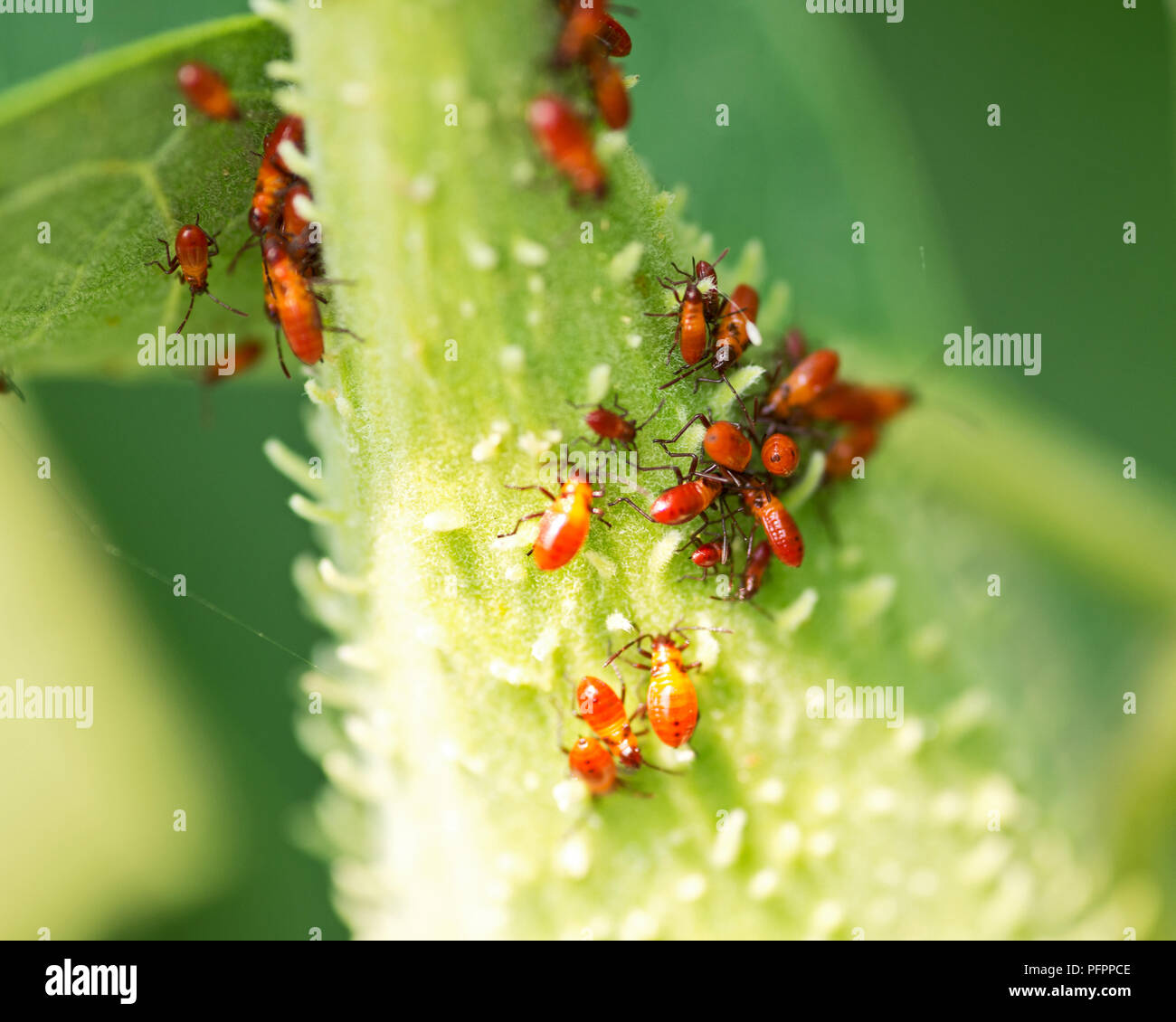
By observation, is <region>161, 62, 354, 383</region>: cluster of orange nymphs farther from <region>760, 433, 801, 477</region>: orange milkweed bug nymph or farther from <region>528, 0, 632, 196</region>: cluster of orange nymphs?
<region>760, 433, 801, 477</region>: orange milkweed bug nymph

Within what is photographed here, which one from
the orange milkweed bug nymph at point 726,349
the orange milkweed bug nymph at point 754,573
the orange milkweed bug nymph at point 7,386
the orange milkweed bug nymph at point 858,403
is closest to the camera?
the orange milkweed bug nymph at point 726,349

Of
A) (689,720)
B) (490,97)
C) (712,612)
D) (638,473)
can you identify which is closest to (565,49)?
(490,97)

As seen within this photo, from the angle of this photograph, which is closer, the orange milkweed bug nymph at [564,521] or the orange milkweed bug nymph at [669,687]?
the orange milkweed bug nymph at [564,521]

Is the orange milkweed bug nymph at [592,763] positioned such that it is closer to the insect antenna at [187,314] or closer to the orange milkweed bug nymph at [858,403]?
the orange milkweed bug nymph at [858,403]

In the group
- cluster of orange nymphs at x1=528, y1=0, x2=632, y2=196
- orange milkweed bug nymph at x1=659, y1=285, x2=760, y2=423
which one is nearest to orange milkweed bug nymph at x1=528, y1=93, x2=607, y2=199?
cluster of orange nymphs at x1=528, y1=0, x2=632, y2=196

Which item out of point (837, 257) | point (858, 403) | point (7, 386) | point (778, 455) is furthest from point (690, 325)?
point (7, 386)

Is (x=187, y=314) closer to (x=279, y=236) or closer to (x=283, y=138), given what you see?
(x=279, y=236)

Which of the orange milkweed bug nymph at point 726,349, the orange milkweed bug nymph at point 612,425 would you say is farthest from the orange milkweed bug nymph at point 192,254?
the orange milkweed bug nymph at point 726,349
